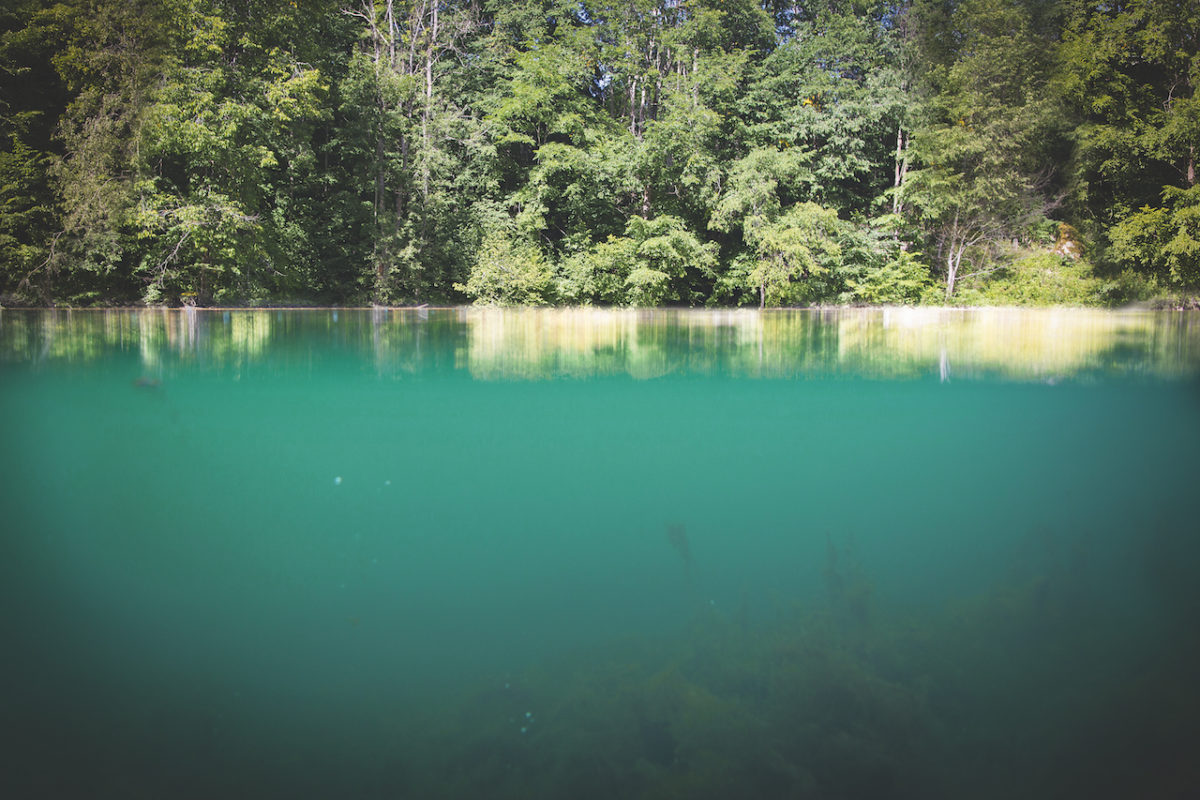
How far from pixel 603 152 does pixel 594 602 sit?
1692 centimetres

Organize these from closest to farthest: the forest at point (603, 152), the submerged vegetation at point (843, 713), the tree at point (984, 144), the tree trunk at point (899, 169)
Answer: the submerged vegetation at point (843, 713)
the forest at point (603, 152)
the tree at point (984, 144)
the tree trunk at point (899, 169)

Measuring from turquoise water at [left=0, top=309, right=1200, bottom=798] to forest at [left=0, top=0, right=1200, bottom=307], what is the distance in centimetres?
1074

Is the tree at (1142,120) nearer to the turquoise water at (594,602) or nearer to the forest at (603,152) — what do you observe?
the forest at (603,152)

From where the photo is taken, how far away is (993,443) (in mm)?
3260

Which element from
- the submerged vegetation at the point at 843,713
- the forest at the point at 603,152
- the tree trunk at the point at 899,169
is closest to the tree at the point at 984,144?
the forest at the point at 603,152

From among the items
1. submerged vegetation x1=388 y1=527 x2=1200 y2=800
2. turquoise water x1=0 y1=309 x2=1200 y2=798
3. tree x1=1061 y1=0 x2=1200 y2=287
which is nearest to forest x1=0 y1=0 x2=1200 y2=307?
tree x1=1061 y1=0 x2=1200 y2=287

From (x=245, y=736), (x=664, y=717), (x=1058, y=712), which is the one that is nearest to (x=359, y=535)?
(x=245, y=736)

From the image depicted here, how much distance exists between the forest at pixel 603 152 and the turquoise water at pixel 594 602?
10.7m

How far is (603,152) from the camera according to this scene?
1717cm

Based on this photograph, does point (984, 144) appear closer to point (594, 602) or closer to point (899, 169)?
point (899, 169)

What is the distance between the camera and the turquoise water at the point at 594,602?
1219 millimetres

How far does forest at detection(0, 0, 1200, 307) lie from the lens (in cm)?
1194

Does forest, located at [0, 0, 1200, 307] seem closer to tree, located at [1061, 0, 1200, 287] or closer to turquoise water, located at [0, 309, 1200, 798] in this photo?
tree, located at [1061, 0, 1200, 287]

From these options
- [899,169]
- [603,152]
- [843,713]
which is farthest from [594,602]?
[899,169]
